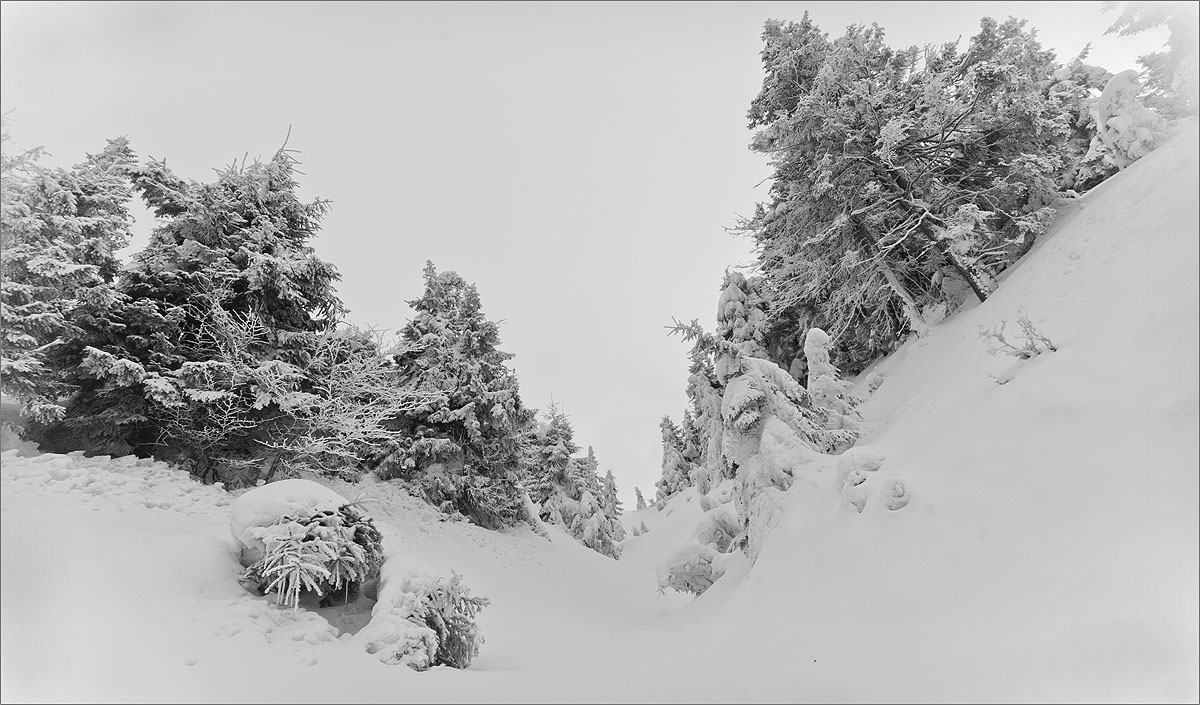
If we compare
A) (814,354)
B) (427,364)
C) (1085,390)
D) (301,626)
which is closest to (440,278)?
(427,364)

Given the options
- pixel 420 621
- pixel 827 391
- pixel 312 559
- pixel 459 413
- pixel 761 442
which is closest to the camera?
pixel 420 621

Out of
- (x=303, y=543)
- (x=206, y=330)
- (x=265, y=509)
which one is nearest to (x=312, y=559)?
(x=303, y=543)

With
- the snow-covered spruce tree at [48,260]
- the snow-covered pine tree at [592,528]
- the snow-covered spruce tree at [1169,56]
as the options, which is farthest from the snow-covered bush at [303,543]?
the snow-covered pine tree at [592,528]

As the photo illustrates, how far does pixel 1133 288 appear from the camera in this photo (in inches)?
270

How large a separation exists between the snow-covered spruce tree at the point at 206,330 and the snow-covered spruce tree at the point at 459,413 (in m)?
4.26

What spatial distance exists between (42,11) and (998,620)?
10.7m

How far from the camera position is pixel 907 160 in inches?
572

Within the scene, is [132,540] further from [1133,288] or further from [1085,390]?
[1133,288]

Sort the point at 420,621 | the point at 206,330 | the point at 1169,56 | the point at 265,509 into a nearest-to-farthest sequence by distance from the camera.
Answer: the point at 420,621 → the point at 265,509 → the point at 206,330 → the point at 1169,56

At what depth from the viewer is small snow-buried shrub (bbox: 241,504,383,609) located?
19.1ft

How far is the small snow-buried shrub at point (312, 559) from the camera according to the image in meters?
5.81

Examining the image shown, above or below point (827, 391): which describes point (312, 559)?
below

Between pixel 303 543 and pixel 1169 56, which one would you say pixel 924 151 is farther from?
pixel 303 543

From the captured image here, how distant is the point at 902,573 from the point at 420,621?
18.5 ft
